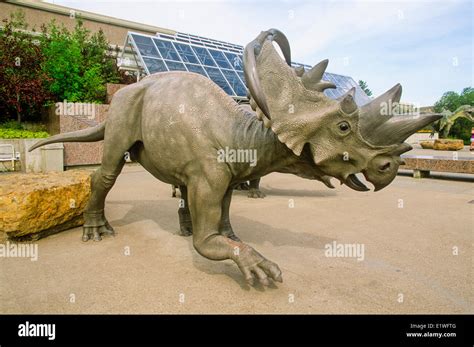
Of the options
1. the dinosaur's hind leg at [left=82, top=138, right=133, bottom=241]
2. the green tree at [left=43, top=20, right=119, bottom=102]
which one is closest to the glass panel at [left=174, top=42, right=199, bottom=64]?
the green tree at [left=43, top=20, right=119, bottom=102]

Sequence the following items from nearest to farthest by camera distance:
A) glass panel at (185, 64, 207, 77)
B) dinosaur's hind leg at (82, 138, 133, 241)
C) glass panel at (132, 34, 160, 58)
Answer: dinosaur's hind leg at (82, 138, 133, 241) → glass panel at (132, 34, 160, 58) → glass panel at (185, 64, 207, 77)

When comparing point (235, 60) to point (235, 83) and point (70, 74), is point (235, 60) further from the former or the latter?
point (70, 74)

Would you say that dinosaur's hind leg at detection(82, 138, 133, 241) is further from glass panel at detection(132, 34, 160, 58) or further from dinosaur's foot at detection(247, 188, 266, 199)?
glass panel at detection(132, 34, 160, 58)

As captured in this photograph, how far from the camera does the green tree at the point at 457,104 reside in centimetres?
3308

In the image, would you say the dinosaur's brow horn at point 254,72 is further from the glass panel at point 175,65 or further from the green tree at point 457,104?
the green tree at point 457,104

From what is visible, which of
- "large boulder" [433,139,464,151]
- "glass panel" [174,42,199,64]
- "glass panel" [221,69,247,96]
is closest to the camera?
"glass panel" [221,69,247,96]

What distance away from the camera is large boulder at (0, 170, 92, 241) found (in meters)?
3.67

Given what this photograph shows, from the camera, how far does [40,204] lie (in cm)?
384

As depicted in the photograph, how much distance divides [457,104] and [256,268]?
153 ft

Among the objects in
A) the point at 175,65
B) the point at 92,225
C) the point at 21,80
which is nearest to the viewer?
the point at 92,225

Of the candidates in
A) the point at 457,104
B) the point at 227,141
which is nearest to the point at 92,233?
the point at 227,141

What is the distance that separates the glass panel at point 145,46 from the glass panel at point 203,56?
2.17 metres

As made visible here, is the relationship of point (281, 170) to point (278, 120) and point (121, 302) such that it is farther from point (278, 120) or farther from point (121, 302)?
point (121, 302)

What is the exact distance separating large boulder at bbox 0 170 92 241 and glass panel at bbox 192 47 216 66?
12.4m
